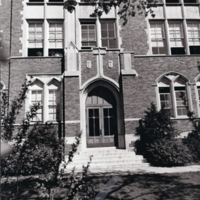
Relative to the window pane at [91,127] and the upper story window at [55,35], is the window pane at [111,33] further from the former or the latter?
the window pane at [91,127]

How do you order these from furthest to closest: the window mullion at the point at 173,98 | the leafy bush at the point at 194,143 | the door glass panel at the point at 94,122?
the window mullion at the point at 173,98 → the door glass panel at the point at 94,122 → the leafy bush at the point at 194,143

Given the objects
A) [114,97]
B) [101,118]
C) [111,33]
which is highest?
[111,33]

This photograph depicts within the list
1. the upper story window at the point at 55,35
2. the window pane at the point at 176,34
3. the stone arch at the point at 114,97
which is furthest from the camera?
the window pane at the point at 176,34

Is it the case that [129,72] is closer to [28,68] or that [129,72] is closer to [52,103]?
[52,103]

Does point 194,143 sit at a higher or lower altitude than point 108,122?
lower

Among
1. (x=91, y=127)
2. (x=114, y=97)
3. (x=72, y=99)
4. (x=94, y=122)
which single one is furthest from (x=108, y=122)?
(x=72, y=99)

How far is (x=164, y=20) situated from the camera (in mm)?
12039

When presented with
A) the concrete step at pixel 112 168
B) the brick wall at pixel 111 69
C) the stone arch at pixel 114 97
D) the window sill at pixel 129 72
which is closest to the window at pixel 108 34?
the brick wall at pixel 111 69

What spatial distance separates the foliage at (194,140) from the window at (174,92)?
0.73 m

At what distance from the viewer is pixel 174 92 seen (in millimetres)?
11141

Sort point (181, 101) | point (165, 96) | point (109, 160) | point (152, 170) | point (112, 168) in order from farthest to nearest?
point (165, 96) → point (181, 101) → point (109, 160) → point (112, 168) → point (152, 170)

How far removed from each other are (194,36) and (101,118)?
8103 millimetres

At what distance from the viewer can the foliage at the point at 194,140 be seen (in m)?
8.82

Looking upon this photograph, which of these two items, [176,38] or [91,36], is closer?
[91,36]
